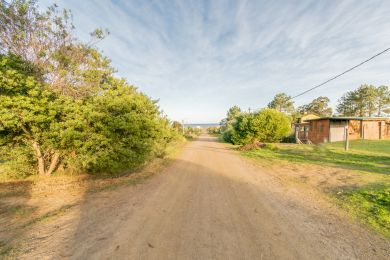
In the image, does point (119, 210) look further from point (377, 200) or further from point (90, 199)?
point (377, 200)

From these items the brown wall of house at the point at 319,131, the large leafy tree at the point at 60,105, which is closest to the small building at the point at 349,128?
the brown wall of house at the point at 319,131

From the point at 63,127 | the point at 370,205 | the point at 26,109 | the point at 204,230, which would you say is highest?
the point at 26,109

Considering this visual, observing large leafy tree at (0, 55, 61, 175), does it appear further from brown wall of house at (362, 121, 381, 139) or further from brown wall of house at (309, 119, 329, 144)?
brown wall of house at (362, 121, 381, 139)

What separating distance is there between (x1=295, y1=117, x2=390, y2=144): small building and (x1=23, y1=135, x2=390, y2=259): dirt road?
23.6m

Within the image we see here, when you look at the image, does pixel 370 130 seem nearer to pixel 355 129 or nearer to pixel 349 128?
pixel 355 129

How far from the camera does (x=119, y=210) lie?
471 cm

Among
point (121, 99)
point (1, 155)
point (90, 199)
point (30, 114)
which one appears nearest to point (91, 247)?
point (90, 199)

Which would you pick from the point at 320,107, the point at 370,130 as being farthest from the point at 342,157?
the point at 320,107

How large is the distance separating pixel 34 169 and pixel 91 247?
6966mm

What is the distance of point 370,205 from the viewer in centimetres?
498

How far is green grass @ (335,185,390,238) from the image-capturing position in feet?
13.3

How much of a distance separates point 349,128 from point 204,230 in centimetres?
2957

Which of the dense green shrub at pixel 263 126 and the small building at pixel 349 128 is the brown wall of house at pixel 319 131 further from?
the dense green shrub at pixel 263 126

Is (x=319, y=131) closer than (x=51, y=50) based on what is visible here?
No
